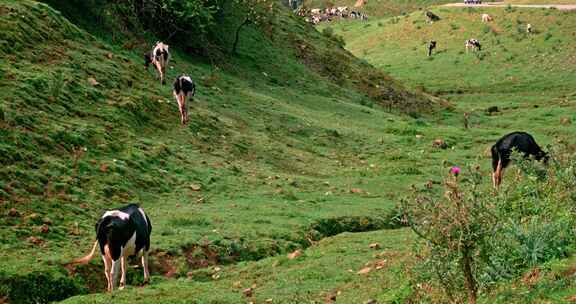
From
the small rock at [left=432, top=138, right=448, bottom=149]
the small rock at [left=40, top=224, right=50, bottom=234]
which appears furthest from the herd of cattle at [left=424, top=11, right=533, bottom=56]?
the small rock at [left=40, top=224, right=50, bottom=234]

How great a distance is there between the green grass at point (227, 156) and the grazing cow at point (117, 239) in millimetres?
496

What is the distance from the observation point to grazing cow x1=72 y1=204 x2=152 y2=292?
13320 millimetres

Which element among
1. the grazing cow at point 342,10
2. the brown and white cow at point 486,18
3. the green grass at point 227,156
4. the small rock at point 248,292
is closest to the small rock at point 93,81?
the green grass at point 227,156

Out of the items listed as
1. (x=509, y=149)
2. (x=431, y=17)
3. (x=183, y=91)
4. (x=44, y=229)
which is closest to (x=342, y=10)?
(x=431, y=17)

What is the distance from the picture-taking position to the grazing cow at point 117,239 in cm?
1332

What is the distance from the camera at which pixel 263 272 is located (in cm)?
1451

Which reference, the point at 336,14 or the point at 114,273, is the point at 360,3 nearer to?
the point at 336,14

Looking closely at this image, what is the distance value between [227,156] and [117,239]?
10.9 metres

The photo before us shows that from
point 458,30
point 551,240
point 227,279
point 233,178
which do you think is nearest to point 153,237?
point 227,279

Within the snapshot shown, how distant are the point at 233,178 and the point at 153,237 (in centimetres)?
570

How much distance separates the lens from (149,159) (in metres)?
21.1

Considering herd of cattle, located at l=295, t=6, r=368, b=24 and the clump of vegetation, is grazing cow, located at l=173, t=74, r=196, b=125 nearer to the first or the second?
the clump of vegetation

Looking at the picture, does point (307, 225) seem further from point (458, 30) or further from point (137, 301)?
point (458, 30)

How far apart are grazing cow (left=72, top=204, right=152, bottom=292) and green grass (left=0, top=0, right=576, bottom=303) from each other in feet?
1.63
